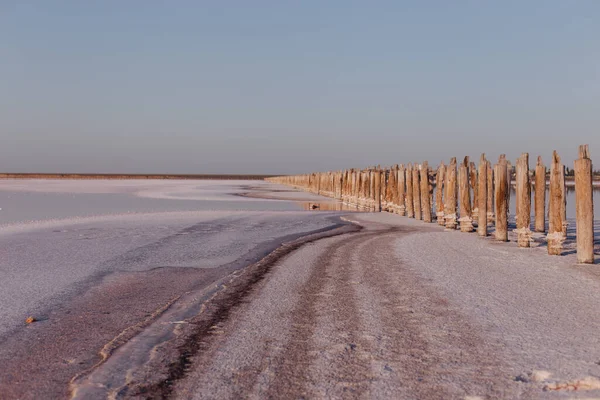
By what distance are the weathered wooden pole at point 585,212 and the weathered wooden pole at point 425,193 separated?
26.6 ft

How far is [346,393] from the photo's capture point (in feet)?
10.5

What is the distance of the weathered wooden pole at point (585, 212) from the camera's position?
7.89 m

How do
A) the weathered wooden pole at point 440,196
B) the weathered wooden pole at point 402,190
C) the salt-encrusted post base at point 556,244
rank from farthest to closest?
the weathered wooden pole at point 402,190
the weathered wooden pole at point 440,196
the salt-encrusted post base at point 556,244

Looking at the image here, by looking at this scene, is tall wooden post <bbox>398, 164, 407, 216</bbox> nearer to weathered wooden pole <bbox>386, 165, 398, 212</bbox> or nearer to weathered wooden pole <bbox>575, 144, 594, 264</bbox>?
weathered wooden pole <bbox>386, 165, 398, 212</bbox>

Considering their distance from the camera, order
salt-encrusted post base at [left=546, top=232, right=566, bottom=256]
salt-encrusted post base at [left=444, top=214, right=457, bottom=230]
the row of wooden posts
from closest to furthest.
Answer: the row of wooden posts → salt-encrusted post base at [left=546, top=232, right=566, bottom=256] → salt-encrusted post base at [left=444, top=214, right=457, bottom=230]

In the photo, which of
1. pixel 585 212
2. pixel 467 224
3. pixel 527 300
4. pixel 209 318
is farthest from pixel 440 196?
pixel 209 318

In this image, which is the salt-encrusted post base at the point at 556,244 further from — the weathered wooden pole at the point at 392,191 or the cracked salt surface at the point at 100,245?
the weathered wooden pole at the point at 392,191

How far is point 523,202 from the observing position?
10055 mm

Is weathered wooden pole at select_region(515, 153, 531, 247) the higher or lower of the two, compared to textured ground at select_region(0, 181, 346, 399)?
higher

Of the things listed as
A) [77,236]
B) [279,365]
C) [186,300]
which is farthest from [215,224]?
[279,365]

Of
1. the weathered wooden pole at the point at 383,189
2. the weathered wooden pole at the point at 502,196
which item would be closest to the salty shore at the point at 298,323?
the weathered wooden pole at the point at 502,196

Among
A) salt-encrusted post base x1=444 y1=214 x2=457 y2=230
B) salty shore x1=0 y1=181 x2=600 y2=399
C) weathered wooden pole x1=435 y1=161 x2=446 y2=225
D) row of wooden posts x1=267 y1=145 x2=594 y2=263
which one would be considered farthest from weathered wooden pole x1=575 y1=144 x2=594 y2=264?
weathered wooden pole x1=435 y1=161 x2=446 y2=225

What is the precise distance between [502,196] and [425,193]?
572cm

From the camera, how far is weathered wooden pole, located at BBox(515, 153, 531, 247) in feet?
32.5
